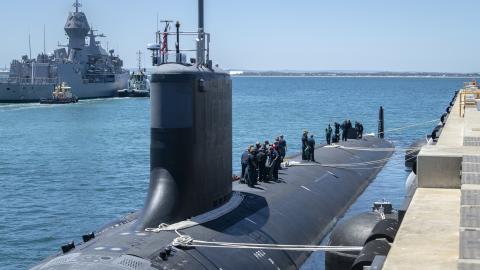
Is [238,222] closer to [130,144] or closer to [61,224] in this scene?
[61,224]

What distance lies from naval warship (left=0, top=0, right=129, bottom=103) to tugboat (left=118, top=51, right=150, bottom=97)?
4.31 feet

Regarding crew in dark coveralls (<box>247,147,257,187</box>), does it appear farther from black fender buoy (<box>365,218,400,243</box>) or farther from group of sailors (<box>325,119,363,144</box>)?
group of sailors (<box>325,119,363,144</box>)

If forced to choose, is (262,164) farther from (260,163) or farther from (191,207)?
(191,207)

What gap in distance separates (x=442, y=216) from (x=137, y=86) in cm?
12870

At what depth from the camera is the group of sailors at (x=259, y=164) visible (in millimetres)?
19953

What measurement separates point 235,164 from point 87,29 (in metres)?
88.8

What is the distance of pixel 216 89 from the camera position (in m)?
15.3

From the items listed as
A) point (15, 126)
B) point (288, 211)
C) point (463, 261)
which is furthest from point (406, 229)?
point (15, 126)

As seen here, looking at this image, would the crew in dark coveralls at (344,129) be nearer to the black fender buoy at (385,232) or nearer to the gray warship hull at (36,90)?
the black fender buoy at (385,232)

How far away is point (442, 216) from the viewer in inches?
468

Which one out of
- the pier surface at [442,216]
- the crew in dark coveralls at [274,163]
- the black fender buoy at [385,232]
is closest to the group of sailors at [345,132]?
the crew in dark coveralls at [274,163]

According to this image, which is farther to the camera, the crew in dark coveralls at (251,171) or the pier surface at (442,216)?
the crew in dark coveralls at (251,171)

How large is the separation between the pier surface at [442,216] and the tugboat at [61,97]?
3765 inches

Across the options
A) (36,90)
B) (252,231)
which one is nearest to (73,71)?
(36,90)
